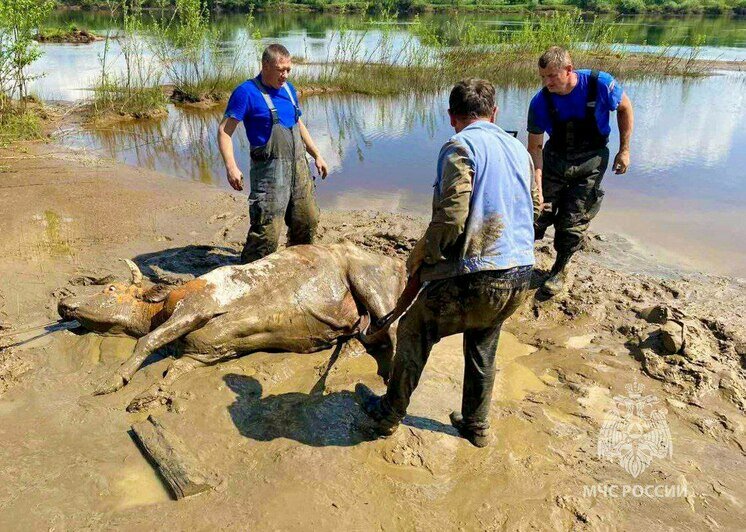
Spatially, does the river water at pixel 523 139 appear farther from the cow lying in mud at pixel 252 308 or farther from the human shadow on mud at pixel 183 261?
the cow lying in mud at pixel 252 308

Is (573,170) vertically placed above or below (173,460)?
above

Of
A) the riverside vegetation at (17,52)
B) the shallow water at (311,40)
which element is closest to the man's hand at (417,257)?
the riverside vegetation at (17,52)

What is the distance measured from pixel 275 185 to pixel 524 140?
7.82 meters

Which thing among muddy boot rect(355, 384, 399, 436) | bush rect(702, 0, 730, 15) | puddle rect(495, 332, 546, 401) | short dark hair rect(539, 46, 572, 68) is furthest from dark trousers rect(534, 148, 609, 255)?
bush rect(702, 0, 730, 15)

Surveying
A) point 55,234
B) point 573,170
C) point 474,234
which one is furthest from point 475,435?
point 55,234

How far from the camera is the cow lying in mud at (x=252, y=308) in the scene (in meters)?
4.18

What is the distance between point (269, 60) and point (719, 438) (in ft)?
14.8

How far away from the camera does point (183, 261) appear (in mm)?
6145

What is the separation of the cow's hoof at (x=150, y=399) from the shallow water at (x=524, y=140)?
4.86 meters

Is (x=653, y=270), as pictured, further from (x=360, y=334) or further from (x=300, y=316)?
(x=300, y=316)

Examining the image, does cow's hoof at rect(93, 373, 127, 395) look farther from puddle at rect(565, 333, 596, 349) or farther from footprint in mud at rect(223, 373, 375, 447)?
puddle at rect(565, 333, 596, 349)

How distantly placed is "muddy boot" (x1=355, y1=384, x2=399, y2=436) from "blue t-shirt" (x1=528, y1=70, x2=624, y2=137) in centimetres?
315

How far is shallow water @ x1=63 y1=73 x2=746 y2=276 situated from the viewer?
24.9ft

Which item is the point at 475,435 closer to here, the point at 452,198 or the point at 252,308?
the point at 452,198
